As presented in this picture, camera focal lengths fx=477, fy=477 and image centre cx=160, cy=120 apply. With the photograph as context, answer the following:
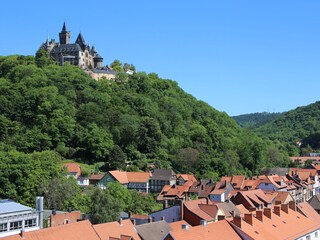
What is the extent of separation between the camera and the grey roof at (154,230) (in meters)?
33.8

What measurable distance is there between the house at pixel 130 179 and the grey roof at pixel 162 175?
1.05 metres

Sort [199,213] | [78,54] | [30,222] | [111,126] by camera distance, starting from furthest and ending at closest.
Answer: [78,54], [111,126], [199,213], [30,222]

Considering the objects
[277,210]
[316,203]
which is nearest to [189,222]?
[277,210]

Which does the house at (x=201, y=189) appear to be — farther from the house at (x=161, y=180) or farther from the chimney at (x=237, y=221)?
the chimney at (x=237, y=221)

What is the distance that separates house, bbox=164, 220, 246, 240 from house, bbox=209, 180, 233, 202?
33577 mm

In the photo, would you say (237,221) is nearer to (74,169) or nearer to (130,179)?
(130,179)

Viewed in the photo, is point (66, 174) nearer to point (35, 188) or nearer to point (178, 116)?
point (35, 188)

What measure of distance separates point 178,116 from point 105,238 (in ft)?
274

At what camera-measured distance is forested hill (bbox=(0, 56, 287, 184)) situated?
8981 cm

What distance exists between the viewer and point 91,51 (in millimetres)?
143375

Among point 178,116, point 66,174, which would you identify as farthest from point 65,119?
point 178,116

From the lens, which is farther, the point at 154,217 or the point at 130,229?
the point at 154,217

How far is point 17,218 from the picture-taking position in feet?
126

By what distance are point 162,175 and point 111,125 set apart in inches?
875
